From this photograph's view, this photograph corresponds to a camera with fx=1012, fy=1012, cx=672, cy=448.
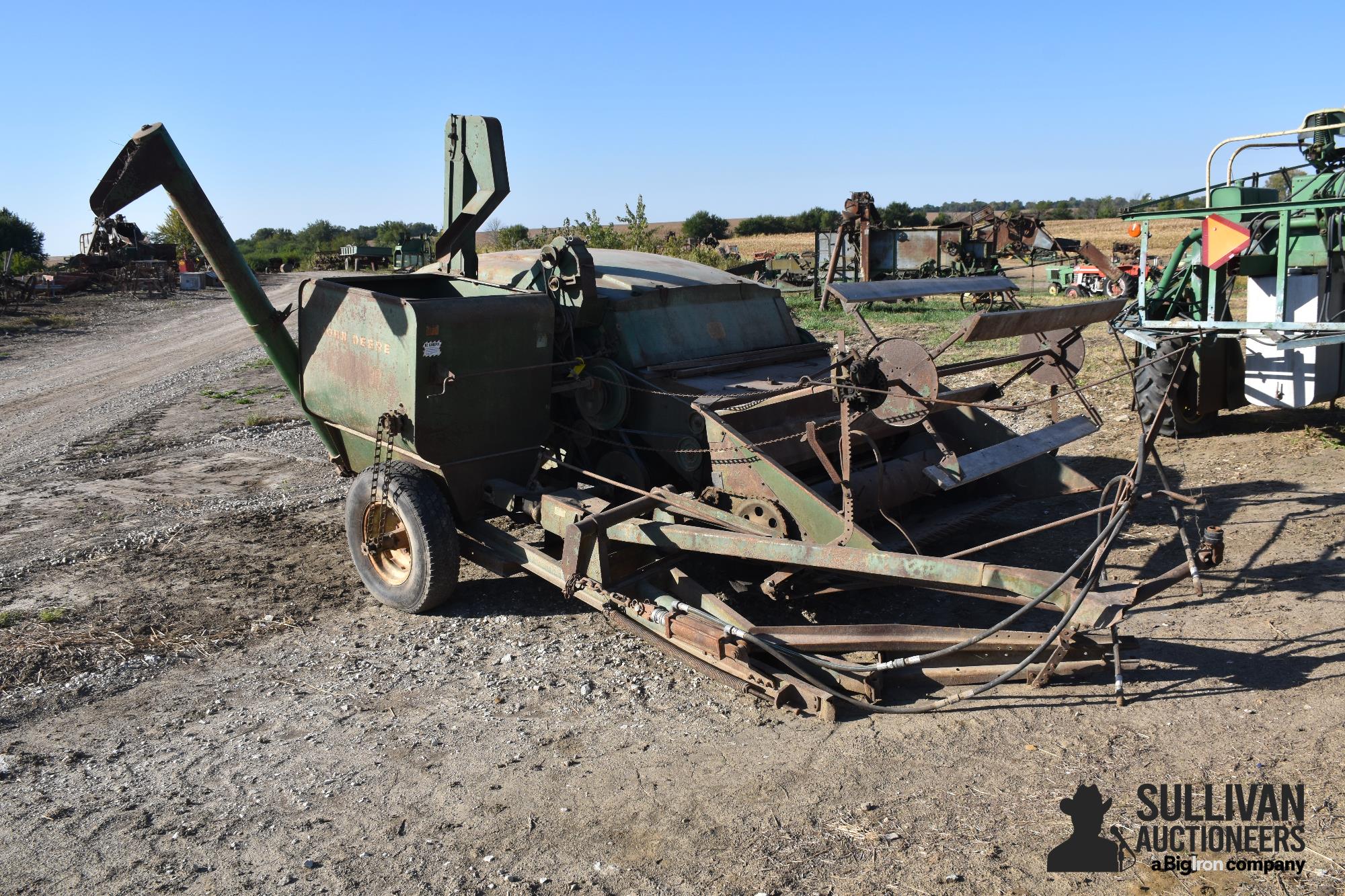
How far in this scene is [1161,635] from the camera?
208 inches

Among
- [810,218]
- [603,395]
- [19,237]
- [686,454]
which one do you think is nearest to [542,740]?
[686,454]

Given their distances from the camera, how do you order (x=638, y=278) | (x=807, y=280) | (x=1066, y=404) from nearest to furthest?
1. (x=638, y=278)
2. (x=1066, y=404)
3. (x=807, y=280)

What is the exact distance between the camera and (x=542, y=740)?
450 centimetres

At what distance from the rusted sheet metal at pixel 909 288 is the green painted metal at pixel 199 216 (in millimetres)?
3830

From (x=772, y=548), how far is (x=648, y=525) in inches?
31.0

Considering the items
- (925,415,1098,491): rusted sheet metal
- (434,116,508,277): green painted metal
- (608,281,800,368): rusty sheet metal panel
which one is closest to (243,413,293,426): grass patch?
(434,116,508,277): green painted metal

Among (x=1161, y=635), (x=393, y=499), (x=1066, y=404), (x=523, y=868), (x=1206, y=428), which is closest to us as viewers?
(x=523, y=868)

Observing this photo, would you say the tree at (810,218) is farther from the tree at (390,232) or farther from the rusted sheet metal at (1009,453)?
the rusted sheet metal at (1009,453)

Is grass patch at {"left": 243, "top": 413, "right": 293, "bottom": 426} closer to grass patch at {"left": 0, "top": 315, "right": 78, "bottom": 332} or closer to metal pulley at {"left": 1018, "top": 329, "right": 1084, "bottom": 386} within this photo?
metal pulley at {"left": 1018, "top": 329, "right": 1084, "bottom": 386}

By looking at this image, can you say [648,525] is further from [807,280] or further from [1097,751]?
[807,280]

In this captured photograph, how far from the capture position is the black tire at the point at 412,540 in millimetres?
5902

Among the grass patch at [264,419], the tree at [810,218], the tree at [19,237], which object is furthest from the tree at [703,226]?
the grass patch at [264,419]

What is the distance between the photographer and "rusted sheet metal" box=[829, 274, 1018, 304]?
4672 mm

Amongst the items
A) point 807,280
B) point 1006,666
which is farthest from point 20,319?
point 1006,666
